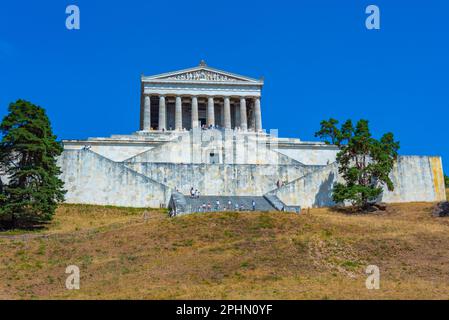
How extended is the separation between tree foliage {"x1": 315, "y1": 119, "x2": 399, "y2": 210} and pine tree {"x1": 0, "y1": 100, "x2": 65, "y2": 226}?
24.5 meters

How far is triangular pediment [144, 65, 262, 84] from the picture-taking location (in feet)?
295

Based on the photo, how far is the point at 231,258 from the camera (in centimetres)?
3341

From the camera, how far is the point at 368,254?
34.9 m

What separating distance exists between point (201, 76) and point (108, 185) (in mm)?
38595

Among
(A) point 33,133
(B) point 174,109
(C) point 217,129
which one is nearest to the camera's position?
(A) point 33,133

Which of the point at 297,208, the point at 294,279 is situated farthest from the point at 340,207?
the point at 294,279

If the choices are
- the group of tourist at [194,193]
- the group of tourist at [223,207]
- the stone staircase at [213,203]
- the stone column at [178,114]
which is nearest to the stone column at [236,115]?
the stone column at [178,114]

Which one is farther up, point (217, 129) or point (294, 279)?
point (217, 129)

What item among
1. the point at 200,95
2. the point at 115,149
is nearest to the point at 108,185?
the point at 115,149

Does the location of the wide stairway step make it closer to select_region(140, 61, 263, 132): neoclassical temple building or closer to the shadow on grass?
the shadow on grass

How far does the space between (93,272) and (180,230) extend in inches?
332

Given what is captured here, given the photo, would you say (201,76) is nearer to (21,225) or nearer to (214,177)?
(214,177)
